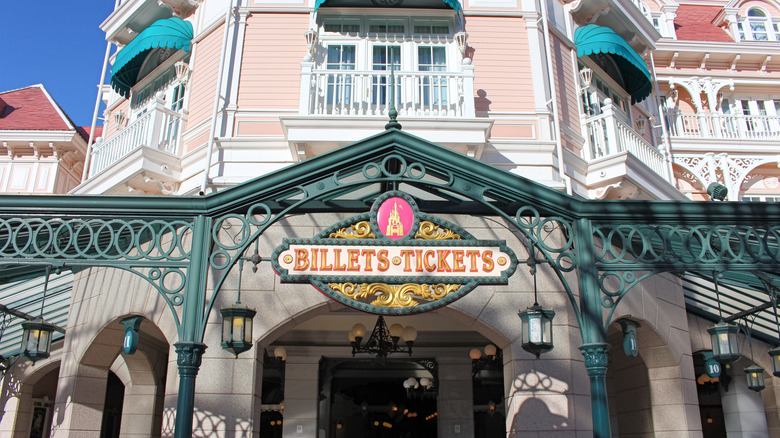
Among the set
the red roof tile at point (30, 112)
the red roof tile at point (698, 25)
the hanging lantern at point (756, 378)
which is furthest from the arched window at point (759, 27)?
the red roof tile at point (30, 112)

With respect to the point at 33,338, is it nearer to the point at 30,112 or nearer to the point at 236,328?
the point at 236,328

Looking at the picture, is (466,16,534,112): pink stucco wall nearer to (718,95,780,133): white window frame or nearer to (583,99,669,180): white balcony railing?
(583,99,669,180): white balcony railing

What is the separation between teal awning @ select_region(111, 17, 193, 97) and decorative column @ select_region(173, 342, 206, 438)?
26.9ft

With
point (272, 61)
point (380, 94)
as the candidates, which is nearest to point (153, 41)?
point (272, 61)

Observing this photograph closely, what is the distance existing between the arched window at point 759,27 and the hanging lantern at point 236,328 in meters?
20.1

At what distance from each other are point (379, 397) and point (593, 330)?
12734 mm

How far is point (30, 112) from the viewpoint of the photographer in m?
22.2

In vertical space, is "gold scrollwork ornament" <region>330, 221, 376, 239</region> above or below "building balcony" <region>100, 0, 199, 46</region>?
below

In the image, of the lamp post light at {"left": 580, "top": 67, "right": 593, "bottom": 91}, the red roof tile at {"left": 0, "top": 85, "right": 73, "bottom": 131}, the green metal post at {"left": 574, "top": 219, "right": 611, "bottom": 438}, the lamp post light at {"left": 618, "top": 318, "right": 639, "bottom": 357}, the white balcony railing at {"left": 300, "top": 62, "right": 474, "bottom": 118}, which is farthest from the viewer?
the red roof tile at {"left": 0, "top": 85, "right": 73, "bottom": 131}

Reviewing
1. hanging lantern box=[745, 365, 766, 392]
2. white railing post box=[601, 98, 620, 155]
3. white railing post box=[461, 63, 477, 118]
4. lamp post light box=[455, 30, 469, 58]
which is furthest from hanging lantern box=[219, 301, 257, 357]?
hanging lantern box=[745, 365, 766, 392]

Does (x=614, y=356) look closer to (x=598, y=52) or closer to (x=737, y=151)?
(x=598, y=52)

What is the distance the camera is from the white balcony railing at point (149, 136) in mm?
11445

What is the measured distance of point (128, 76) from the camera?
13820mm

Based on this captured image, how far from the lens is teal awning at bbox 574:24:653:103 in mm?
12617
